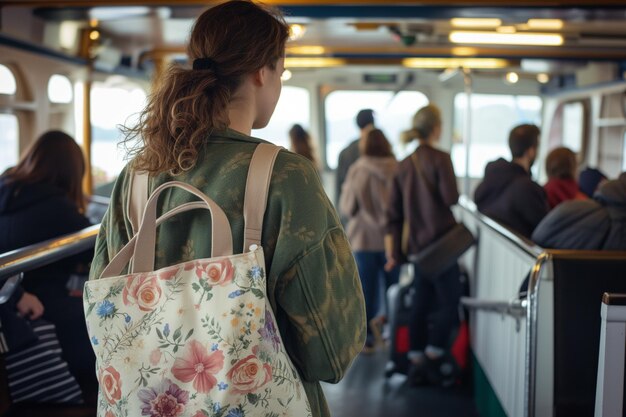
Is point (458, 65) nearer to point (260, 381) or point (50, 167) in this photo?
point (50, 167)

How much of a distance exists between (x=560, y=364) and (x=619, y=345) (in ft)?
3.07

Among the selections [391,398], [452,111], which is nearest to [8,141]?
[391,398]

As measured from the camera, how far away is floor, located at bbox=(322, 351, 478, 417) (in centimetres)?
452

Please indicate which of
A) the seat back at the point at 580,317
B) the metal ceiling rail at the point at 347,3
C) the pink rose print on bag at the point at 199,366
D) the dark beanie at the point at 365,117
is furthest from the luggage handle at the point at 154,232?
the dark beanie at the point at 365,117

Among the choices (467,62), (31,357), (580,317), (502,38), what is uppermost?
(502,38)

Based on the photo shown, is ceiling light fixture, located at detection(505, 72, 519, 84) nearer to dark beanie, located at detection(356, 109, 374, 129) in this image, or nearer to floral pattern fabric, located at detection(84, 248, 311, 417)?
dark beanie, located at detection(356, 109, 374, 129)

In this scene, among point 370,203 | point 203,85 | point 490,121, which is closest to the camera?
point 203,85

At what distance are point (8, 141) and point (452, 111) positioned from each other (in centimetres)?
592

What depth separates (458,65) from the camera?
7.28 meters

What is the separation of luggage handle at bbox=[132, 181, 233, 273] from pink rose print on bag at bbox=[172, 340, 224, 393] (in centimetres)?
17

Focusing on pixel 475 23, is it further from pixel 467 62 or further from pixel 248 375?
pixel 248 375

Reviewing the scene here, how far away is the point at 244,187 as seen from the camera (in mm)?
1442

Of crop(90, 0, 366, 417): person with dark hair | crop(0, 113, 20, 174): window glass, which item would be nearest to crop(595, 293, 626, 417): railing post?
crop(90, 0, 366, 417): person with dark hair

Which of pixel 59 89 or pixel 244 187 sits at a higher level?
pixel 59 89
